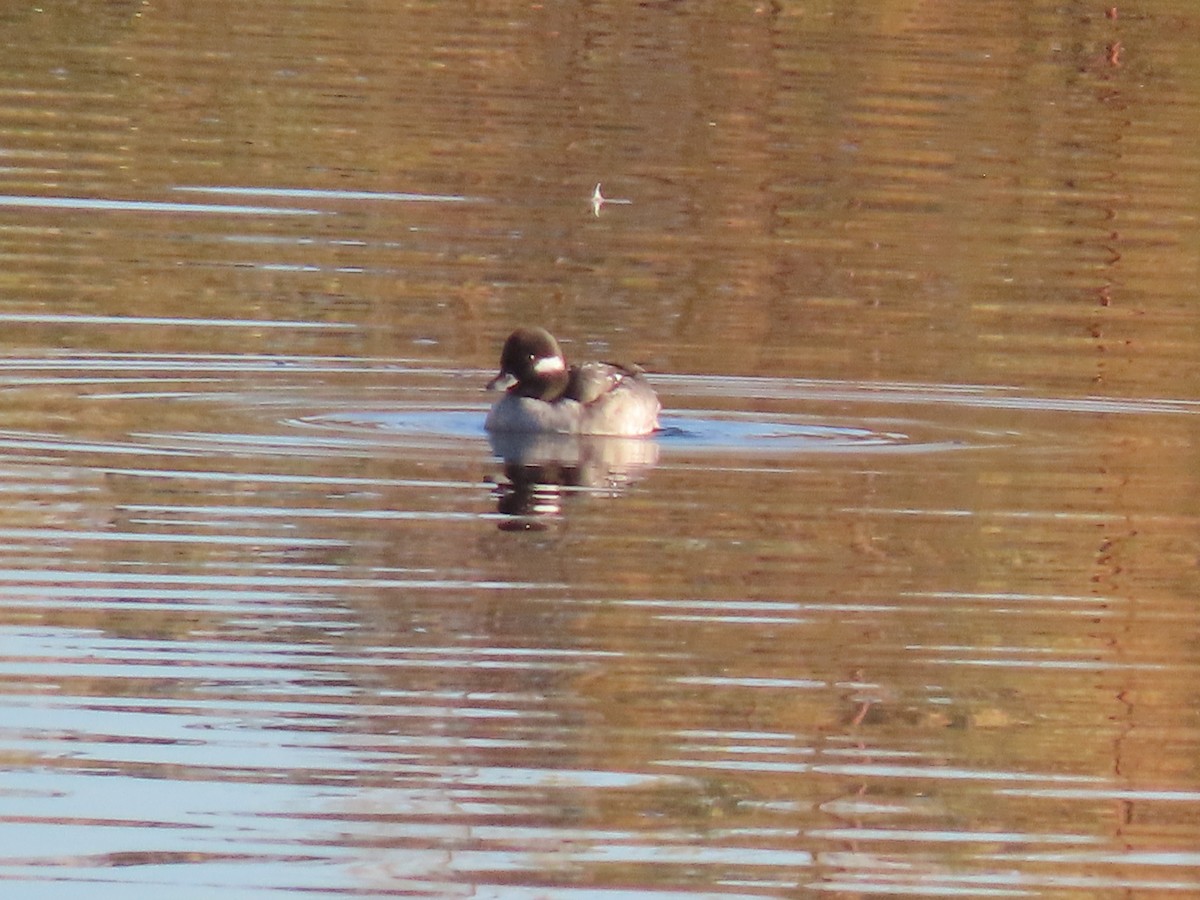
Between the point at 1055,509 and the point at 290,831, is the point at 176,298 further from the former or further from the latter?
the point at 290,831

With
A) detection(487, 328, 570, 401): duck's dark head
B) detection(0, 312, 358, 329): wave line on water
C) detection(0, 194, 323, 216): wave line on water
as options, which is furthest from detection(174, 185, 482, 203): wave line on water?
detection(487, 328, 570, 401): duck's dark head

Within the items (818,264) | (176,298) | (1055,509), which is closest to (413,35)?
(818,264)

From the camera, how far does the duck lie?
14.9m

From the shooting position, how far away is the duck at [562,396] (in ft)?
48.8

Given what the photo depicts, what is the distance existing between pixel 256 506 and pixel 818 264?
8454mm

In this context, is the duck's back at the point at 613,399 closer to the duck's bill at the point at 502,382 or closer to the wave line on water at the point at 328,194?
the duck's bill at the point at 502,382

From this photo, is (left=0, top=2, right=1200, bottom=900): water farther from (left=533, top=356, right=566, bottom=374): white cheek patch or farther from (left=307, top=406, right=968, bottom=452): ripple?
(left=533, top=356, right=566, bottom=374): white cheek patch

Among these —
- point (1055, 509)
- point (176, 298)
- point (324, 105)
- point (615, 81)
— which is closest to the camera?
point (1055, 509)

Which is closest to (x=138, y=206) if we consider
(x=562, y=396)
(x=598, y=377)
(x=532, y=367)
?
(x=532, y=367)

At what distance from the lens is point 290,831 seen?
28.4ft

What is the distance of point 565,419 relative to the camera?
15.4m

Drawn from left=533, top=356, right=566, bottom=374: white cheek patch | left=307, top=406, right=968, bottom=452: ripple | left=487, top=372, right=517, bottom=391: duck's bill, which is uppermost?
left=533, top=356, right=566, bottom=374: white cheek patch

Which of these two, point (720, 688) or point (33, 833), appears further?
point (720, 688)

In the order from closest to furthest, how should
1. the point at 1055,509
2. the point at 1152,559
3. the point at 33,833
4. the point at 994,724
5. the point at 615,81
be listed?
the point at 33,833 < the point at 994,724 < the point at 1152,559 < the point at 1055,509 < the point at 615,81
